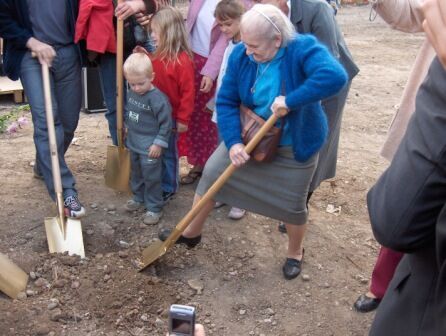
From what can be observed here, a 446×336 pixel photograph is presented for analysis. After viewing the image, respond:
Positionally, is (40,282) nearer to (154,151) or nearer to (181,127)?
(154,151)

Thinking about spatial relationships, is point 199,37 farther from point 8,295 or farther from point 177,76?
point 8,295

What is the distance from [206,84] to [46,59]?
1.05 meters

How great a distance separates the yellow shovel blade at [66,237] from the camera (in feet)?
11.3

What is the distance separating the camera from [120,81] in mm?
3922

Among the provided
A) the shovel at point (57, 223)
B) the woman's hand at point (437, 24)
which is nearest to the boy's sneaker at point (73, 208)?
the shovel at point (57, 223)

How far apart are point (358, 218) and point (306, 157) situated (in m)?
1.46

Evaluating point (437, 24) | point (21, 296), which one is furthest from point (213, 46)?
point (437, 24)

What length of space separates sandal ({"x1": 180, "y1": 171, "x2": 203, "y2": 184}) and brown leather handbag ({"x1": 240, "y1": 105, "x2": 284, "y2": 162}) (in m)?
1.55

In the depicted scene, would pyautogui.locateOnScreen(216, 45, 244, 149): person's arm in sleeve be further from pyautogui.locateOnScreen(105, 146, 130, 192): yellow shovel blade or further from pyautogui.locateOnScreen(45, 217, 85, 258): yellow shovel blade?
pyautogui.locateOnScreen(105, 146, 130, 192): yellow shovel blade

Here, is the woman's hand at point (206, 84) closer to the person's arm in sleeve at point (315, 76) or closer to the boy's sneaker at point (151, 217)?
the boy's sneaker at point (151, 217)

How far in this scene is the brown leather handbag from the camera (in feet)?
9.36

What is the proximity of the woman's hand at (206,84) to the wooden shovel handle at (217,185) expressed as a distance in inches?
39.5

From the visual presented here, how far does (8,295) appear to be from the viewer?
3059 millimetres

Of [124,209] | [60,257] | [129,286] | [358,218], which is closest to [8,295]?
[60,257]
